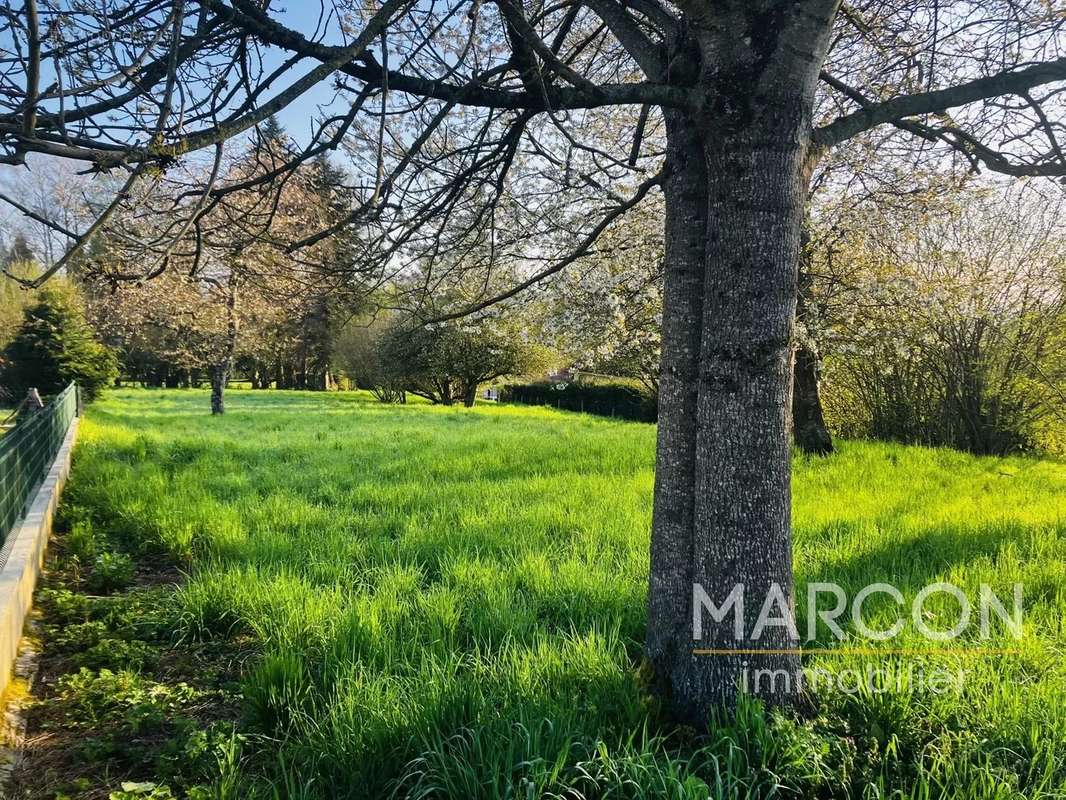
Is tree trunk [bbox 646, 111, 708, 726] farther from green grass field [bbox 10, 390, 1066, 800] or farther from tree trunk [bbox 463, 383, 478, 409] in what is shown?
tree trunk [bbox 463, 383, 478, 409]

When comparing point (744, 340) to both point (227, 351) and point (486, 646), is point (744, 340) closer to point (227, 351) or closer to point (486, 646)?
point (486, 646)

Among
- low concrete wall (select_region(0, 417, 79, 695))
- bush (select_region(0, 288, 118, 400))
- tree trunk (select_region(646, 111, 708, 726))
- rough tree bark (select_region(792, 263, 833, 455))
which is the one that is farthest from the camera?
bush (select_region(0, 288, 118, 400))

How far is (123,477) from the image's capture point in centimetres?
665

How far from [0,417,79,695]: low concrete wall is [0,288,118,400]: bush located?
15.3 meters

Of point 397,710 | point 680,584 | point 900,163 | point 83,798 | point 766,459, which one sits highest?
point 900,163

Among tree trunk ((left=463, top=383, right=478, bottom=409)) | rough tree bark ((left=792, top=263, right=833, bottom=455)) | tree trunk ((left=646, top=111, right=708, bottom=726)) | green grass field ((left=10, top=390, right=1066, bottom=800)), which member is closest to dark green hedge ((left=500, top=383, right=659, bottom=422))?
tree trunk ((left=463, top=383, right=478, bottom=409))

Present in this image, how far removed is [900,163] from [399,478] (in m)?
7.23

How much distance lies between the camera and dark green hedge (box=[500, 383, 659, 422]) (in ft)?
72.7

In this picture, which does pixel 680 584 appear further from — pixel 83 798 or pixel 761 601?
pixel 83 798

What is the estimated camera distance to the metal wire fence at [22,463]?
366 cm

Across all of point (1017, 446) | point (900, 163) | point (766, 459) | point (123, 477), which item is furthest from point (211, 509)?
point (1017, 446)

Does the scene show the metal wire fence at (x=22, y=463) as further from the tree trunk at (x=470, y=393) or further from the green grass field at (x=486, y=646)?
the tree trunk at (x=470, y=393)

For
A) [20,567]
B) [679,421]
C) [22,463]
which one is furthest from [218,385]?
[679,421]

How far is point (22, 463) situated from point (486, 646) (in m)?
3.90
